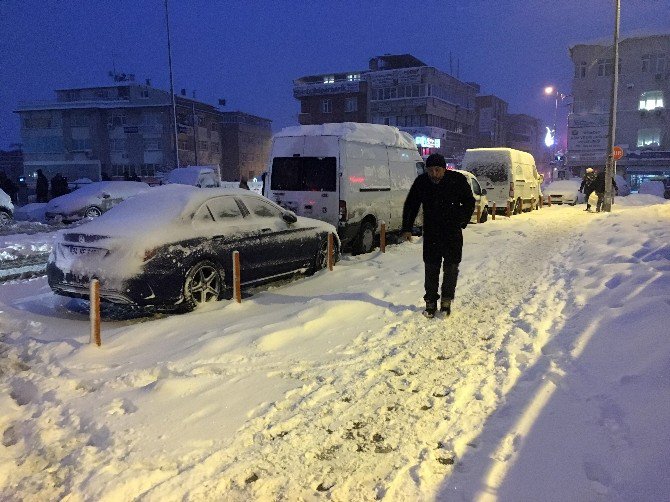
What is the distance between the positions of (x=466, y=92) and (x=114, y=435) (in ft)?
220

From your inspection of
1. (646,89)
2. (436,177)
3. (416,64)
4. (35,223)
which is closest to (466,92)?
(416,64)

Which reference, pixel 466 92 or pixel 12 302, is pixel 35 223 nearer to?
pixel 12 302

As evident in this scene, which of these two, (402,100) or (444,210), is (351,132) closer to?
(444,210)

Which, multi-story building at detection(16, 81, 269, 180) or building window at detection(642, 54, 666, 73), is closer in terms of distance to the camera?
building window at detection(642, 54, 666, 73)

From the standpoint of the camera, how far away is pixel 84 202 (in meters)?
18.2

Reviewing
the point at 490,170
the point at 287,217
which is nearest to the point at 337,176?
the point at 287,217

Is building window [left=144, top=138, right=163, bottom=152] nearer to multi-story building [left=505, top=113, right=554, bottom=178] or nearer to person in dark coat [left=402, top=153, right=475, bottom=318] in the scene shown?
person in dark coat [left=402, top=153, right=475, bottom=318]

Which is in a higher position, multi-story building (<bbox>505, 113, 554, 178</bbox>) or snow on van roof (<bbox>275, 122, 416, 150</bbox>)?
multi-story building (<bbox>505, 113, 554, 178</bbox>)

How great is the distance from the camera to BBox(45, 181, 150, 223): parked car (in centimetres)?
1789

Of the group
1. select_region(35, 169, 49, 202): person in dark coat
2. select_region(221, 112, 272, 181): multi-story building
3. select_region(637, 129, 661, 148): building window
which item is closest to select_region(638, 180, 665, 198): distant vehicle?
select_region(637, 129, 661, 148): building window

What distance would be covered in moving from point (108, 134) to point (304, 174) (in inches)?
2050

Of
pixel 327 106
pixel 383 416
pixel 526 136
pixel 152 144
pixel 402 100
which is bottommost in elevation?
pixel 383 416

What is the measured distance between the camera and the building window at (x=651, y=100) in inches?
1843

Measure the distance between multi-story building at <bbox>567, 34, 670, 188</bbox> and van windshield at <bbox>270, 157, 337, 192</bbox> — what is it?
144 ft
